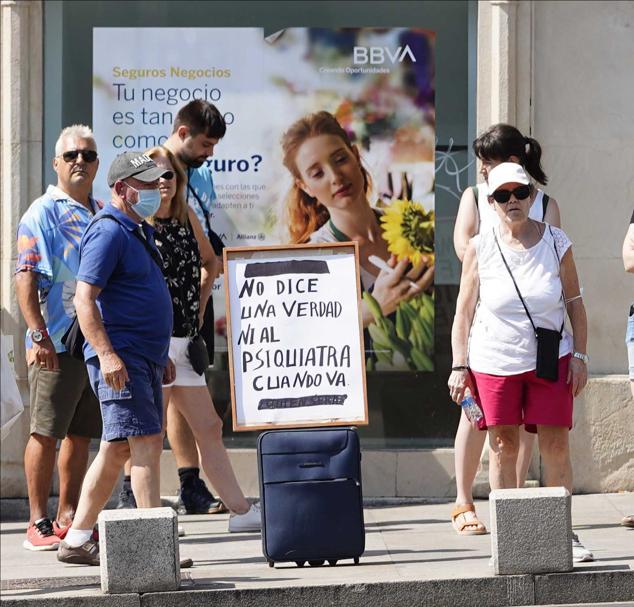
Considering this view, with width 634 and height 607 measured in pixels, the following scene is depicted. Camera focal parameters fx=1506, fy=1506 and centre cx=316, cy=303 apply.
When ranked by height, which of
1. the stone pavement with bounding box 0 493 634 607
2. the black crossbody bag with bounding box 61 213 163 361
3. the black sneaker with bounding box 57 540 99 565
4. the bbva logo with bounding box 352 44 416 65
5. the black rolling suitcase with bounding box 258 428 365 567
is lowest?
the stone pavement with bounding box 0 493 634 607

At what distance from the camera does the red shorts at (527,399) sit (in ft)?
22.1

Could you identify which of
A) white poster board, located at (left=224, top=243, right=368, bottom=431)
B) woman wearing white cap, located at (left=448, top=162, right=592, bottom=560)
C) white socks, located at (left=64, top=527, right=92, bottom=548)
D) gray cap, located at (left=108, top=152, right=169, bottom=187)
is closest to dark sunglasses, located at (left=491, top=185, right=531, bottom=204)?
woman wearing white cap, located at (left=448, top=162, right=592, bottom=560)

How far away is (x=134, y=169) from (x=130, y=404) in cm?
104

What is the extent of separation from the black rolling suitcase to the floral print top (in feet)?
4.75

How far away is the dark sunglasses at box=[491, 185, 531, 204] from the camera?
263 inches

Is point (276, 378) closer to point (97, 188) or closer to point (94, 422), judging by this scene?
point (94, 422)

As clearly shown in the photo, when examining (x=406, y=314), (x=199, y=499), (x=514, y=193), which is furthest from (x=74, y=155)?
(x=406, y=314)

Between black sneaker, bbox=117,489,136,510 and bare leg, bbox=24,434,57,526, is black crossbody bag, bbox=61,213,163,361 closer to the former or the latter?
bare leg, bbox=24,434,57,526

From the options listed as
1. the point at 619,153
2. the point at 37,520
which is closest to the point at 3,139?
the point at 37,520

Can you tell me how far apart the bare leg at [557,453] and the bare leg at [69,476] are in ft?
7.76

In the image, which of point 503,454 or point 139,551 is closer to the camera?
point 139,551

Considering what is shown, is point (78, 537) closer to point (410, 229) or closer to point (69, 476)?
point (69, 476)

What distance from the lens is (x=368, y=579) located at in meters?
6.28

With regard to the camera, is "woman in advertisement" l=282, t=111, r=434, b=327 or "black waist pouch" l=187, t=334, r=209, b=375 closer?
"black waist pouch" l=187, t=334, r=209, b=375
